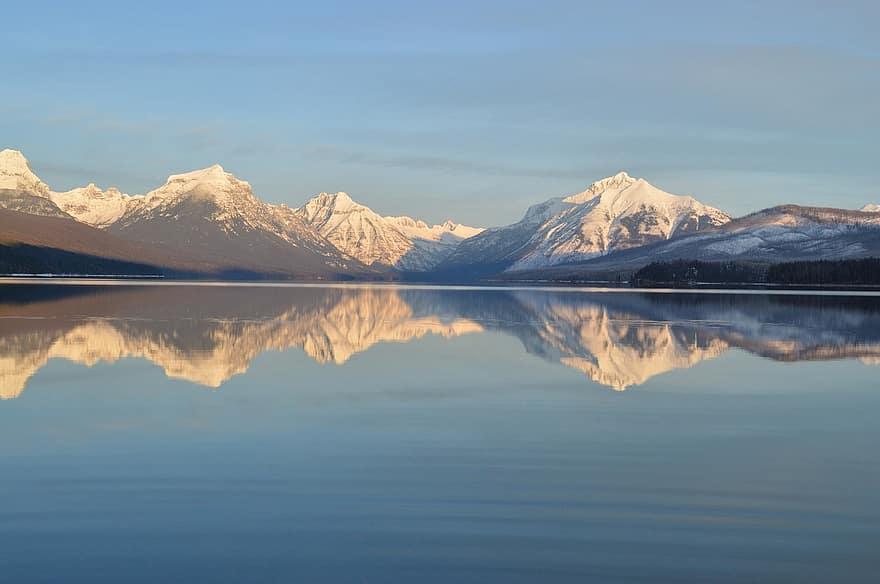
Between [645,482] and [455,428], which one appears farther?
[455,428]

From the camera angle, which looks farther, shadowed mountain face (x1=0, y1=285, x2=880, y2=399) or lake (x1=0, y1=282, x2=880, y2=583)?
Result: shadowed mountain face (x1=0, y1=285, x2=880, y2=399)

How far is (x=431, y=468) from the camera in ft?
60.0

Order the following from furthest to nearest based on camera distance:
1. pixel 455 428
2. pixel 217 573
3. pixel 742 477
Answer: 1. pixel 455 428
2. pixel 742 477
3. pixel 217 573

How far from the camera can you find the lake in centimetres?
1286

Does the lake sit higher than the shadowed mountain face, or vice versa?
the shadowed mountain face

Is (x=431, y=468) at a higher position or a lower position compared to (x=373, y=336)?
lower

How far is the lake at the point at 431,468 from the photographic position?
1286cm

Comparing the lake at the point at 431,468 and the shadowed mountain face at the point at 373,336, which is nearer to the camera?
the lake at the point at 431,468

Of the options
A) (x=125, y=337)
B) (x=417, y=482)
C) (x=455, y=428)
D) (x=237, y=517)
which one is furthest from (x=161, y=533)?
(x=125, y=337)

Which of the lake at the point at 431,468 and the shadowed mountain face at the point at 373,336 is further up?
the shadowed mountain face at the point at 373,336

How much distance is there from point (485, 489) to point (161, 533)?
5753mm

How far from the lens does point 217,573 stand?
39.9 ft

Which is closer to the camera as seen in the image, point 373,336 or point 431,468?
point 431,468

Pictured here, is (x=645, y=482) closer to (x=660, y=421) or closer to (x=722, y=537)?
(x=722, y=537)
